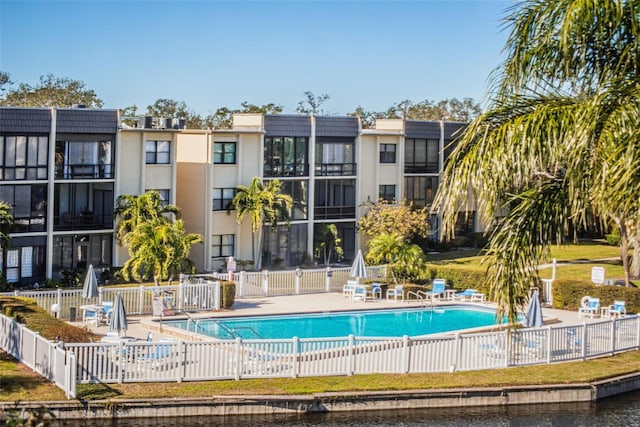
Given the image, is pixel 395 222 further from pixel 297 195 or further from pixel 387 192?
pixel 297 195

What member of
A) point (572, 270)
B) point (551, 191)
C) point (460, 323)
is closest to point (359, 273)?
point (460, 323)

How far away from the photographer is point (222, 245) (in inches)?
1850

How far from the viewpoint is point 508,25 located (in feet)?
41.9

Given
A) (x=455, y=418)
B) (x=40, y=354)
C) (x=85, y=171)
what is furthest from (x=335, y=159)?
(x=455, y=418)

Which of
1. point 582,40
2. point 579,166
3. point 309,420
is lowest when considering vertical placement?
point 309,420

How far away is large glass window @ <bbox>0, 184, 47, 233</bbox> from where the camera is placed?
40594mm

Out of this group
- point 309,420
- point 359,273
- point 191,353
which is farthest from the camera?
point 359,273

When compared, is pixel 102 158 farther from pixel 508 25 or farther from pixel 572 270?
pixel 508 25

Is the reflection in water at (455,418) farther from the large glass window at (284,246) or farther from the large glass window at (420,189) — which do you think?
the large glass window at (420,189)

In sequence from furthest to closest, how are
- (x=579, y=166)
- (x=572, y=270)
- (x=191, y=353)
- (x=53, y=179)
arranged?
(x=572, y=270) < (x=53, y=179) < (x=191, y=353) < (x=579, y=166)

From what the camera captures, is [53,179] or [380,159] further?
[380,159]

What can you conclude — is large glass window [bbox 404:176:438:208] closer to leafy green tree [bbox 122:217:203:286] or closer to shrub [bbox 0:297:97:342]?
leafy green tree [bbox 122:217:203:286]

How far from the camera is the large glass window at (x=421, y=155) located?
53.8 meters

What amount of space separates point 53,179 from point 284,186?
488 inches
